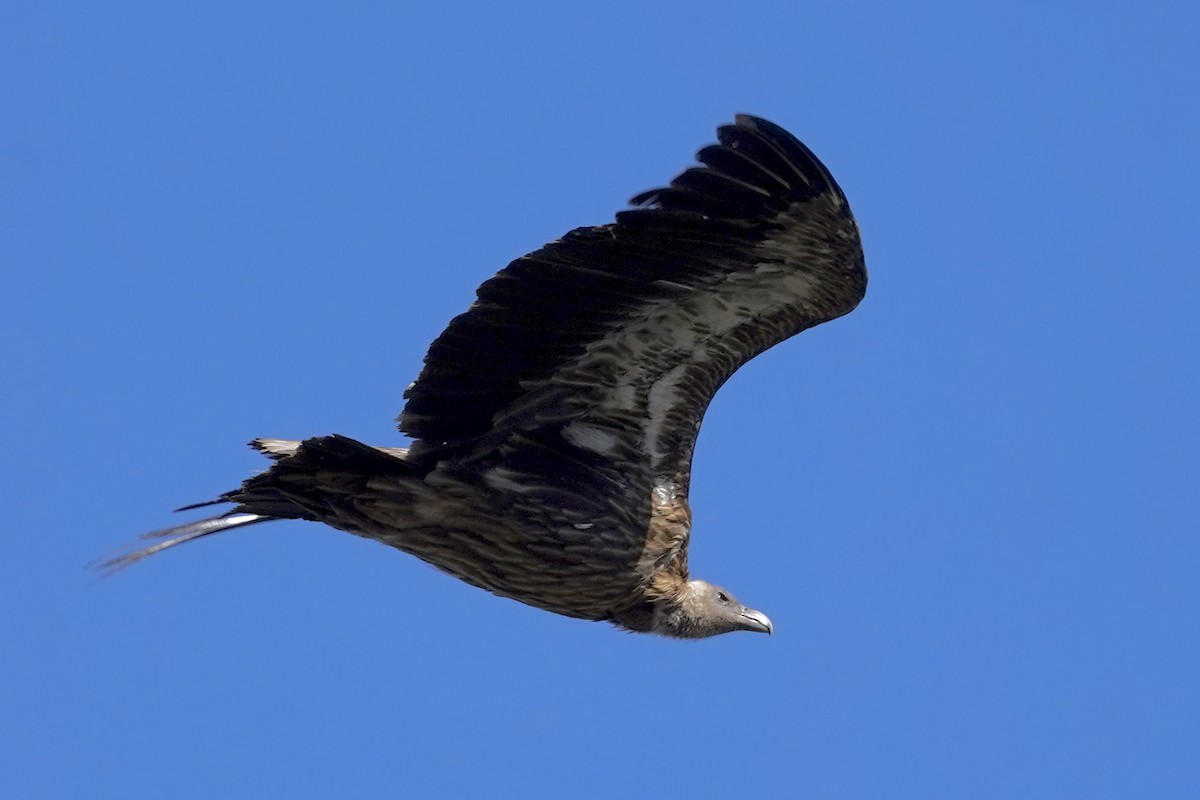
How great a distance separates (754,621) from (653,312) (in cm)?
247

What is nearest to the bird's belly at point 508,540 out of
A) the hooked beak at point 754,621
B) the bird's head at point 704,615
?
the bird's head at point 704,615

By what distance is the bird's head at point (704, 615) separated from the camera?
1265cm

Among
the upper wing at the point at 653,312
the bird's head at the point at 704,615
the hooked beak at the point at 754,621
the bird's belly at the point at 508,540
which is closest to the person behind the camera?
the upper wing at the point at 653,312

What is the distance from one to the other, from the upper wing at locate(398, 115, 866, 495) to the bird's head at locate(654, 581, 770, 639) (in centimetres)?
75

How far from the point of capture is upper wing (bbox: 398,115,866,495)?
11.0 meters

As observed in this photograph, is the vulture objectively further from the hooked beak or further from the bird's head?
the hooked beak

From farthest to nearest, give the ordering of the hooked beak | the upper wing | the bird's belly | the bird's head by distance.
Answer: the hooked beak
the bird's head
the bird's belly
the upper wing

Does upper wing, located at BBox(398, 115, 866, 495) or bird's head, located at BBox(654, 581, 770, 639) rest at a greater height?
upper wing, located at BBox(398, 115, 866, 495)

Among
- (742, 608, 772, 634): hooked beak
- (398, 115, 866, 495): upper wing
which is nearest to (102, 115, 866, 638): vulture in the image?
(398, 115, 866, 495): upper wing

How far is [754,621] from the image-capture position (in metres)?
13.2

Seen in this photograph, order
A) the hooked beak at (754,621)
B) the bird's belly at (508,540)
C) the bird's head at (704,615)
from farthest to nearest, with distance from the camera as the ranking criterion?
the hooked beak at (754,621)
the bird's head at (704,615)
the bird's belly at (508,540)

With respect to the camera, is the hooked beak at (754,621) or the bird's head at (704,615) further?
the hooked beak at (754,621)

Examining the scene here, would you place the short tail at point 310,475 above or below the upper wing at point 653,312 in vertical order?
below

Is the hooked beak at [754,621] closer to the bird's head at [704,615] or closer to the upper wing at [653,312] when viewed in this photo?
the bird's head at [704,615]
